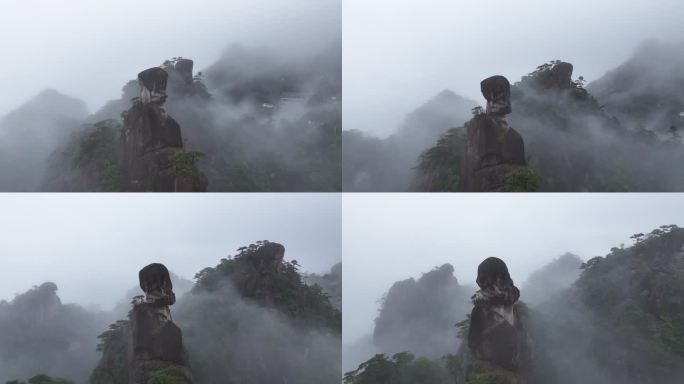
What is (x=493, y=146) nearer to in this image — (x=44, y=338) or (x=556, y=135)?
(x=556, y=135)

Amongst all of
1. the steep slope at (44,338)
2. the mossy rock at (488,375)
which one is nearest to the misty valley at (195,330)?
the steep slope at (44,338)

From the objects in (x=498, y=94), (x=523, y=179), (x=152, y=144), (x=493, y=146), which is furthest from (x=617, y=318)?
(x=152, y=144)

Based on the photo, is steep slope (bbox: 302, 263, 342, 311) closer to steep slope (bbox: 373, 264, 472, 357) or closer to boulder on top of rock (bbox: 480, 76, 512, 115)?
steep slope (bbox: 373, 264, 472, 357)

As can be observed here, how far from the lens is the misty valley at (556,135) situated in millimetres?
5629

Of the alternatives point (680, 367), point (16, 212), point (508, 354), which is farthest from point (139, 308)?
point (680, 367)

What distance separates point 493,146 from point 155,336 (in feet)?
10.5

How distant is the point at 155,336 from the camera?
559 cm

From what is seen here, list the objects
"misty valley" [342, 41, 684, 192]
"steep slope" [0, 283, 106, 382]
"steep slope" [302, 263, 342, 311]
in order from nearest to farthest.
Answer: "steep slope" [0, 283, 106, 382], "misty valley" [342, 41, 684, 192], "steep slope" [302, 263, 342, 311]

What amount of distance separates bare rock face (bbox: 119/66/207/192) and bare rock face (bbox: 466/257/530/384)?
8.82ft

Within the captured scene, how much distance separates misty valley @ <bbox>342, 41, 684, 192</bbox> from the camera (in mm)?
5629

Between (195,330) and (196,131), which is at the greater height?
(196,131)

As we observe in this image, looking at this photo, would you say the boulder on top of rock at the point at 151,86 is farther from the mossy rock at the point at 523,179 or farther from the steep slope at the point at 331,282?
the mossy rock at the point at 523,179

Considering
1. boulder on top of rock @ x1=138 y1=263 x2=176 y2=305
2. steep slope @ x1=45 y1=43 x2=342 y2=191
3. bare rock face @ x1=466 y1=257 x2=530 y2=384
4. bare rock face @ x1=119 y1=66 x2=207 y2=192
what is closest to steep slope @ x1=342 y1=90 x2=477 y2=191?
steep slope @ x1=45 y1=43 x2=342 y2=191

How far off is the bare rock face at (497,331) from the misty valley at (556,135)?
77 cm
